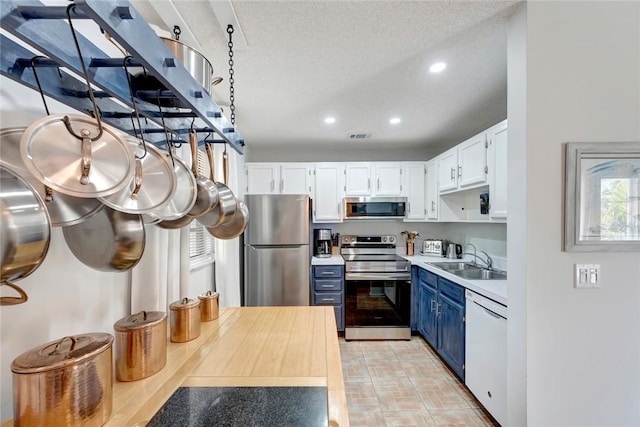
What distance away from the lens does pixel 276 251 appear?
323 cm

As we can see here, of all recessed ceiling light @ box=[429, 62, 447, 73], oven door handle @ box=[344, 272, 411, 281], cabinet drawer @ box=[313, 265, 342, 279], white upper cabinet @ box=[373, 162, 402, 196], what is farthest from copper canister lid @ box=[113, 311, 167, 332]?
white upper cabinet @ box=[373, 162, 402, 196]

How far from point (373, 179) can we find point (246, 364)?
307cm

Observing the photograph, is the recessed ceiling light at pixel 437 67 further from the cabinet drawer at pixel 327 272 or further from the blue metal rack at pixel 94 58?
the cabinet drawer at pixel 327 272

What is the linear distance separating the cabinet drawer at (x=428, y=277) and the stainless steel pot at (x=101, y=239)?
2.67 m

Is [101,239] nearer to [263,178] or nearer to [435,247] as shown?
[263,178]

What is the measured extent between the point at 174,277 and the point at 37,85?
1.15 metres

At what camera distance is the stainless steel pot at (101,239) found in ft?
2.80

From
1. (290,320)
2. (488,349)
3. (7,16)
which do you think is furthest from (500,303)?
(7,16)

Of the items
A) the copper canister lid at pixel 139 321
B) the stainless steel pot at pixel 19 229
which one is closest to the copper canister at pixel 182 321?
the copper canister lid at pixel 139 321

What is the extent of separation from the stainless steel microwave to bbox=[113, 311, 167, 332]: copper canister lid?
2854 mm

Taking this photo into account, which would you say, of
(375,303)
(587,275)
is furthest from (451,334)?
(587,275)

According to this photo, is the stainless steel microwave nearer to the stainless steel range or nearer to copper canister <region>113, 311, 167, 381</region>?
the stainless steel range

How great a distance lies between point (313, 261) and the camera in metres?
3.43

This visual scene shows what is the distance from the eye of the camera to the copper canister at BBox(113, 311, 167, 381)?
2.93 ft
